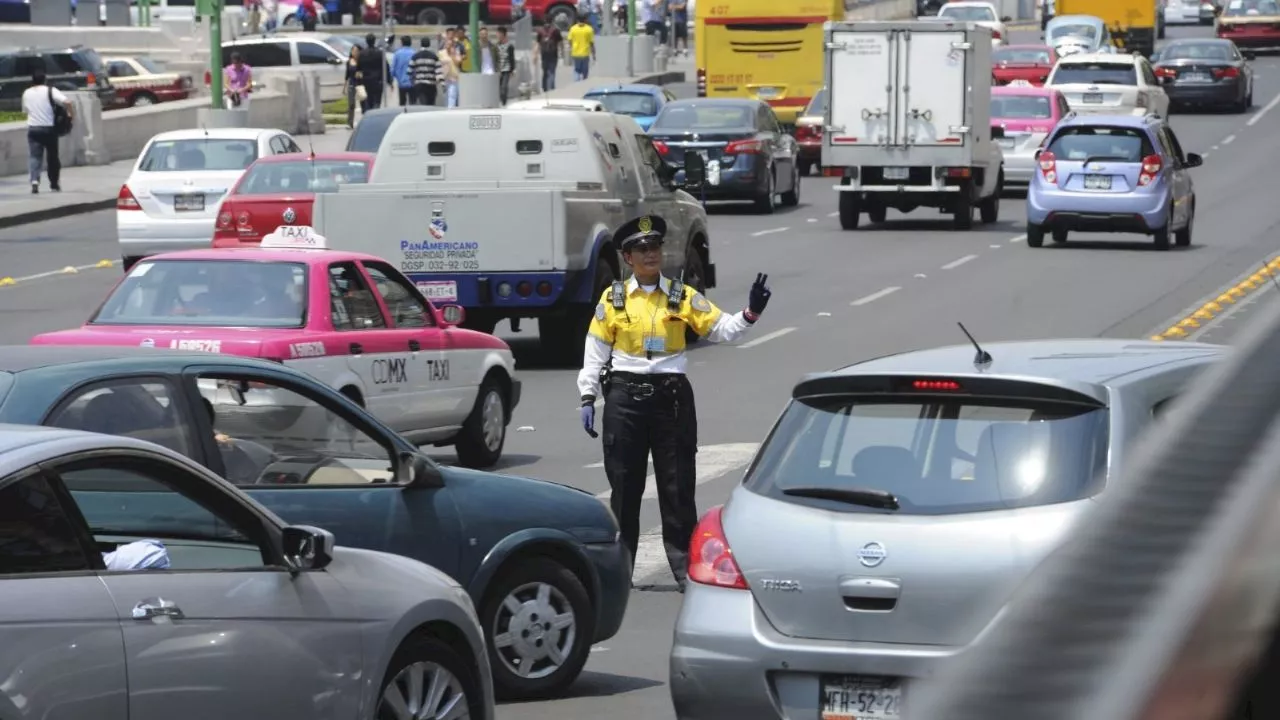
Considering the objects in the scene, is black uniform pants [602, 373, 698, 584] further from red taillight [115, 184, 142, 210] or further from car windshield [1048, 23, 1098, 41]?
car windshield [1048, 23, 1098, 41]

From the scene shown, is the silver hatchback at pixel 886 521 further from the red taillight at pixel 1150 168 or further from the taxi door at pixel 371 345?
the red taillight at pixel 1150 168

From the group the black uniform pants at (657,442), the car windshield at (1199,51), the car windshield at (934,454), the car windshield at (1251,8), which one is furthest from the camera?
the car windshield at (1251,8)

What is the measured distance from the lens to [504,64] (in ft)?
175

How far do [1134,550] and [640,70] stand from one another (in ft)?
208

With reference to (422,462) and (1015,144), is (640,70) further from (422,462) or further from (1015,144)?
(422,462)

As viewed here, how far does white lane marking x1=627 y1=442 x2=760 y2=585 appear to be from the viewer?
10.4 m

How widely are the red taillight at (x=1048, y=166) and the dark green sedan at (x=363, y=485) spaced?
19.7 meters

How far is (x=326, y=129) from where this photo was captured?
4772 cm

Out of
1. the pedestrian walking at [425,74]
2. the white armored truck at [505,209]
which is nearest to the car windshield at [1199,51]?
the pedestrian walking at [425,74]

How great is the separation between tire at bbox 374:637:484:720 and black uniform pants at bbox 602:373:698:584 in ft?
10.4

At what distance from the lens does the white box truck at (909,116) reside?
3114cm

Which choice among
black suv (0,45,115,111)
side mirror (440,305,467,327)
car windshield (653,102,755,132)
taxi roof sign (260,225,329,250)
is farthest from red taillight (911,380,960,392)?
black suv (0,45,115,111)

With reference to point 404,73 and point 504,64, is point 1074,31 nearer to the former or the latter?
point 504,64

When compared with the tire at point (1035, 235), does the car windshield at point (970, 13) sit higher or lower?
higher
